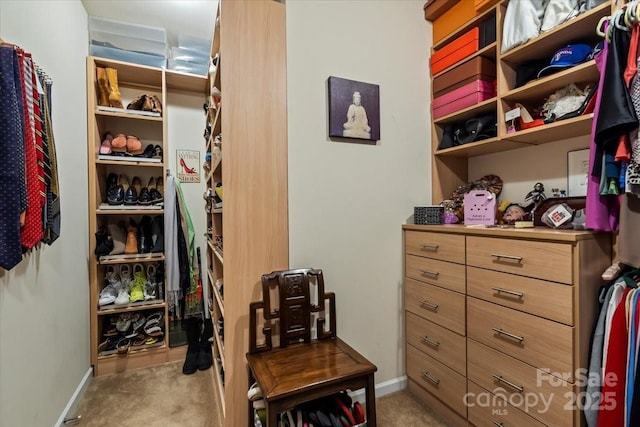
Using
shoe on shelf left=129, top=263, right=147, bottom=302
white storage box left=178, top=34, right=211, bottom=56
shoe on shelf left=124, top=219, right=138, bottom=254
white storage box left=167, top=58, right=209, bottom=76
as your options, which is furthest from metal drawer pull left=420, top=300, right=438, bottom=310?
white storage box left=178, top=34, right=211, bottom=56

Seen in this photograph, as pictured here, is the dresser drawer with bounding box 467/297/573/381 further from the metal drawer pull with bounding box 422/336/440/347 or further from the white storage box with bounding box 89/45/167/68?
the white storage box with bounding box 89/45/167/68

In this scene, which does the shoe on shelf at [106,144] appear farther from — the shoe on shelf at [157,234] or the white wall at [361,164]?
the white wall at [361,164]

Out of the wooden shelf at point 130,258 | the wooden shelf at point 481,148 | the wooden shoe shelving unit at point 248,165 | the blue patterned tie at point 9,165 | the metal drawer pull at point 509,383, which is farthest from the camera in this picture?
the wooden shelf at point 130,258

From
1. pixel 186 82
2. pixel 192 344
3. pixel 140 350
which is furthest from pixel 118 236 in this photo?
pixel 186 82

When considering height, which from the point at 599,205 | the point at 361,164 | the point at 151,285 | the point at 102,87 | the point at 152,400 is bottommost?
the point at 152,400

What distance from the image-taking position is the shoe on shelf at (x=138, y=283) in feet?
7.69

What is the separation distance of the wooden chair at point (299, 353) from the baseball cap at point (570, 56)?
4.92 ft

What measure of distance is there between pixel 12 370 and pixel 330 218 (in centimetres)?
151

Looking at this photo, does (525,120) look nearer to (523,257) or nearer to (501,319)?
(523,257)

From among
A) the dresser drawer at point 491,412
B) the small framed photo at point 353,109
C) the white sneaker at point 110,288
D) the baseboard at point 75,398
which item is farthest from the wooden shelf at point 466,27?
the baseboard at point 75,398

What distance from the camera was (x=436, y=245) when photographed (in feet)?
5.58

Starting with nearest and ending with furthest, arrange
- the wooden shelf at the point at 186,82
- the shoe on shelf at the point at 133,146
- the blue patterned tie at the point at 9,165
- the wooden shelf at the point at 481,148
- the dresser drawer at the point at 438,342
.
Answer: the blue patterned tie at the point at 9,165
the dresser drawer at the point at 438,342
the wooden shelf at the point at 481,148
the shoe on shelf at the point at 133,146
the wooden shelf at the point at 186,82

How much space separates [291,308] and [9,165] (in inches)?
48.9

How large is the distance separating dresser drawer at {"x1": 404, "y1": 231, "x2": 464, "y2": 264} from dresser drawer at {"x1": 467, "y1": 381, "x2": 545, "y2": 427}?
640mm
